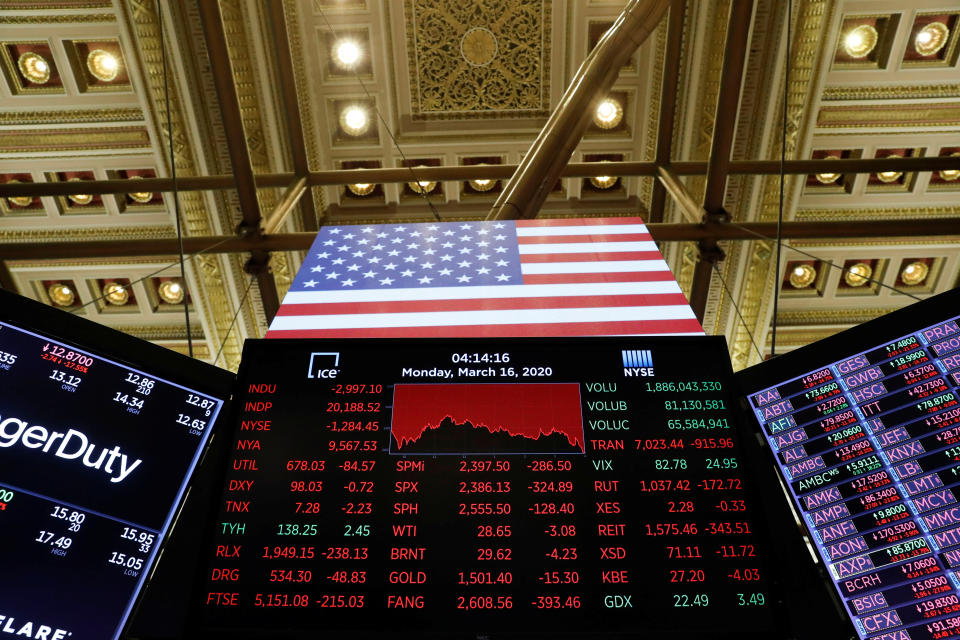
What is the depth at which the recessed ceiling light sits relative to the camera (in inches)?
370

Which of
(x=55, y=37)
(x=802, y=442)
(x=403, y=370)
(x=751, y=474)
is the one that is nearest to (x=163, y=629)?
(x=403, y=370)

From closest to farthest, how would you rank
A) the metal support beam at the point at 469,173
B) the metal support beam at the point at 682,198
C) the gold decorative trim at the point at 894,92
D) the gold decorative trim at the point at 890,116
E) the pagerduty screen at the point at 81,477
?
the pagerduty screen at the point at 81,477 < the metal support beam at the point at 682,198 < the metal support beam at the point at 469,173 < the gold decorative trim at the point at 894,92 < the gold decorative trim at the point at 890,116

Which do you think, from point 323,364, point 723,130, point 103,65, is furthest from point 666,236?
point 103,65

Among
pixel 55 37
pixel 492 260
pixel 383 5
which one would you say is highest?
pixel 383 5

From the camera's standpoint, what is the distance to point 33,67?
926 cm

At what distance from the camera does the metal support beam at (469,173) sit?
8086 millimetres

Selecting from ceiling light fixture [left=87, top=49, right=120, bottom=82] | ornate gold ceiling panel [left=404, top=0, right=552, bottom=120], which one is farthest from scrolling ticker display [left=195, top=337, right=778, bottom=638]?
ceiling light fixture [left=87, top=49, right=120, bottom=82]

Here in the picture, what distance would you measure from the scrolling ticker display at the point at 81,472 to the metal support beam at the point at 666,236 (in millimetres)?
4254

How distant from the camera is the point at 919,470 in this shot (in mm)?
2725

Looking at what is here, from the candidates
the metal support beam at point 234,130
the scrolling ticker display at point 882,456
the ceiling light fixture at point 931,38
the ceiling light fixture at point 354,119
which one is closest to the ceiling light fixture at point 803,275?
the ceiling light fixture at point 931,38

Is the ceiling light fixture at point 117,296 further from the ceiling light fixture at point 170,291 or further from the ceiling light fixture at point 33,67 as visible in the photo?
the ceiling light fixture at point 33,67

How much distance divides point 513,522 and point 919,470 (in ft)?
5.80

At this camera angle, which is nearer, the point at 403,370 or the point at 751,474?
the point at 751,474

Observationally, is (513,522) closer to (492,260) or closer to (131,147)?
(492,260)
